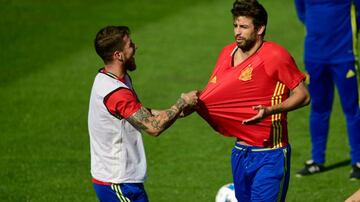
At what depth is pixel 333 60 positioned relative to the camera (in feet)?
39.9

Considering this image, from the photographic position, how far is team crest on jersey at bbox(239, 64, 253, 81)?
845 centimetres

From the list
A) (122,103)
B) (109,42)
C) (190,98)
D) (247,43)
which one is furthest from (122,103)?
(247,43)

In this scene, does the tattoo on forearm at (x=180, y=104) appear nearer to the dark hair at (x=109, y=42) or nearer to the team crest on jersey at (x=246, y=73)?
the team crest on jersey at (x=246, y=73)

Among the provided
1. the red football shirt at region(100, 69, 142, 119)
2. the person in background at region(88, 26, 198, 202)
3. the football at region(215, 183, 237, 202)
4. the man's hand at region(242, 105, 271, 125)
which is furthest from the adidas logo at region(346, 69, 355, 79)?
the red football shirt at region(100, 69, 142, 119)

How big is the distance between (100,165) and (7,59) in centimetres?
1015

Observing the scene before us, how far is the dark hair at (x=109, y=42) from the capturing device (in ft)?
26.9

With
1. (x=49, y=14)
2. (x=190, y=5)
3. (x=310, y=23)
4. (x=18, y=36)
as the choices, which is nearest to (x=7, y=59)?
(x=18, y=36)

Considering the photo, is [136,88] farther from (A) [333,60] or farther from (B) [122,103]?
(B) [122,103]

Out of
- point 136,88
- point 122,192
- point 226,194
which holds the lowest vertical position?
point 226,194

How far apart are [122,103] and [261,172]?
1547 mm

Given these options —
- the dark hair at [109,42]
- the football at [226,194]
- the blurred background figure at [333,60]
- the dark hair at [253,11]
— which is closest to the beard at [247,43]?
the dark hair at [253,11]

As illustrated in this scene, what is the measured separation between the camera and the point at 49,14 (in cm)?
2123

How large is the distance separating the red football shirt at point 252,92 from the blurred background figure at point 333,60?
12.2ft

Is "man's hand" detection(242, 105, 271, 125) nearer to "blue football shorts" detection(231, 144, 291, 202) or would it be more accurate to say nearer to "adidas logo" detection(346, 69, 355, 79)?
"blue football shorts" detection(231, 144, 291, 202)
